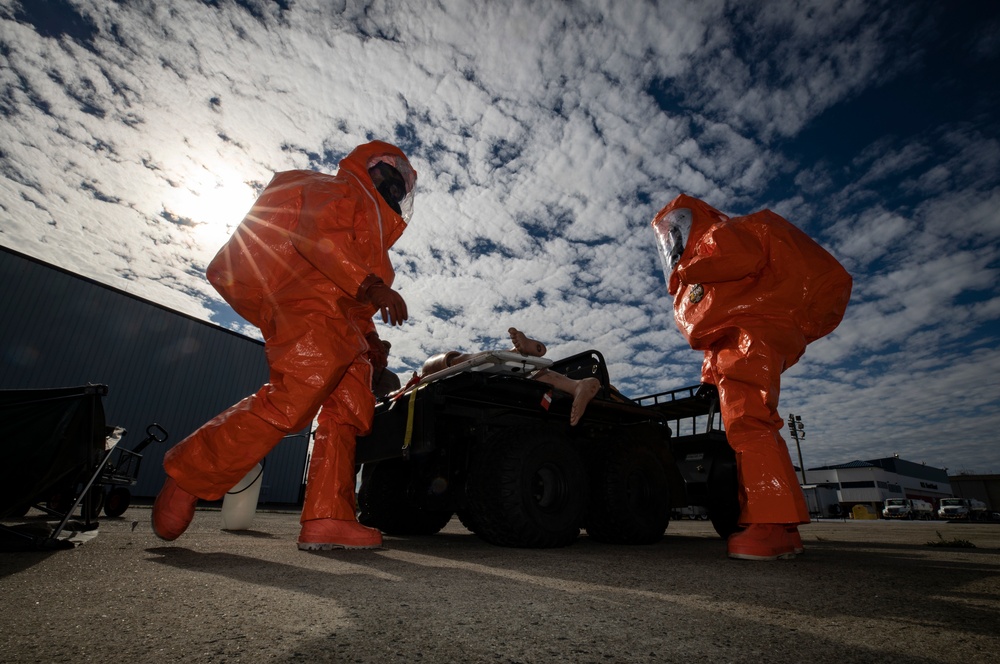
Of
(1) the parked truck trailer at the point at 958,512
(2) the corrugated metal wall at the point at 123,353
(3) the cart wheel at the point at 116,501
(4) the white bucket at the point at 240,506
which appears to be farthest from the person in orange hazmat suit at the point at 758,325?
(1) the parked truck trailer at the point at 958,512

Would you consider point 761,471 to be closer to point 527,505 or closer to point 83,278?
point 527,505

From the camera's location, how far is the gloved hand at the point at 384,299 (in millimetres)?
2473

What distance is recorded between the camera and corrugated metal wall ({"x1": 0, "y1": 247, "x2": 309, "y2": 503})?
1154 centimetres

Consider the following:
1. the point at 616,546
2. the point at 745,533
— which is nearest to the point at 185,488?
the point at 616,546

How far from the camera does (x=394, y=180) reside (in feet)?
10.3

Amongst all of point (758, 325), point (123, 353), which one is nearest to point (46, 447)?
point (758, 325)

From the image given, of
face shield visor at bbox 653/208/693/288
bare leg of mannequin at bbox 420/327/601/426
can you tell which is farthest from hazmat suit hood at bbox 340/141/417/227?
face shield visor at bbox 653/208/693/288

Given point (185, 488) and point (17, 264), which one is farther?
point (17, 264)

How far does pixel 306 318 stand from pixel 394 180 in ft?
4.14

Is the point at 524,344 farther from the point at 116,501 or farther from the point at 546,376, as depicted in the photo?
the point at 116,501

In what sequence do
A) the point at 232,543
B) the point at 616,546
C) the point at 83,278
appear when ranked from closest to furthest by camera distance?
1. the point at 232,543
2. the point at 616,546
3. the point at 83,278

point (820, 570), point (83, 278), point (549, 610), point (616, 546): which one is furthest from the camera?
point (83, 278)

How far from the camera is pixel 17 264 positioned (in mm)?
11641

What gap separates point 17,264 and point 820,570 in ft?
58.2
